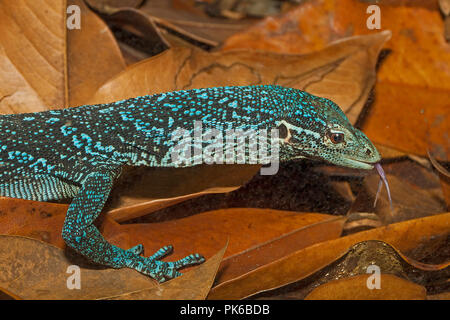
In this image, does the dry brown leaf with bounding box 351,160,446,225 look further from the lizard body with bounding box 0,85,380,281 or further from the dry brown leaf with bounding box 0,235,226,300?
the dry brown leaf with bounding box 0,235,226,300

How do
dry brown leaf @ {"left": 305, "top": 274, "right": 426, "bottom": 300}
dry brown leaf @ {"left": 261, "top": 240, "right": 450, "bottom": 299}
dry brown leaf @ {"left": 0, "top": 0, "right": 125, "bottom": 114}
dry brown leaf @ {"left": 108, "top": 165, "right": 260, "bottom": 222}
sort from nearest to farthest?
dry brown leaf @ {"left": 305, "top": 274, "right": 426, "bottom": 300} < dry brown leaf @ {"left": 261, "top": 240, "right": 450, "bottom": 299} < dry brown leaf @ {"left": 108, "top": 165, "right": 260, "bottom": 222} < dry brown leaf @ {"left": 0, "top": 0, "right": 125, "bottom": 114}

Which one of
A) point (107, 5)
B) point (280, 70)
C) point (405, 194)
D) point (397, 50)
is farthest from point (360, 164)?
point (107, 5)

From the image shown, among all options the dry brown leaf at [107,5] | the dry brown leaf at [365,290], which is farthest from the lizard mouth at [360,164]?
the dry brown leaf at [107,5]

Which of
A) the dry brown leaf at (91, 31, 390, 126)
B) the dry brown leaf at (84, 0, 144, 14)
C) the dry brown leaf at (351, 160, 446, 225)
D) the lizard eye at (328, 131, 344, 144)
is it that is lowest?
the dry brown leaf at (351, 160, 446, 225)

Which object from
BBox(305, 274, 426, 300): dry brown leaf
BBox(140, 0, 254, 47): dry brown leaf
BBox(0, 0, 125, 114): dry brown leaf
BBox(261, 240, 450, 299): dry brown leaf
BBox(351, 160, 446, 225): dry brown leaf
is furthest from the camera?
BBox(140, 0, 254, 47): dry brown leaf

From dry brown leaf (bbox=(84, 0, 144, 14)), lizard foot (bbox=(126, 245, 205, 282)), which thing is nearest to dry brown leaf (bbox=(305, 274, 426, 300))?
lizard foot (bbox=(126, 245, 205, 282))

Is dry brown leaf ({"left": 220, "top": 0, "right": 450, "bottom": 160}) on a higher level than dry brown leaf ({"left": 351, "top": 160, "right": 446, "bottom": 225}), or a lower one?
higher
